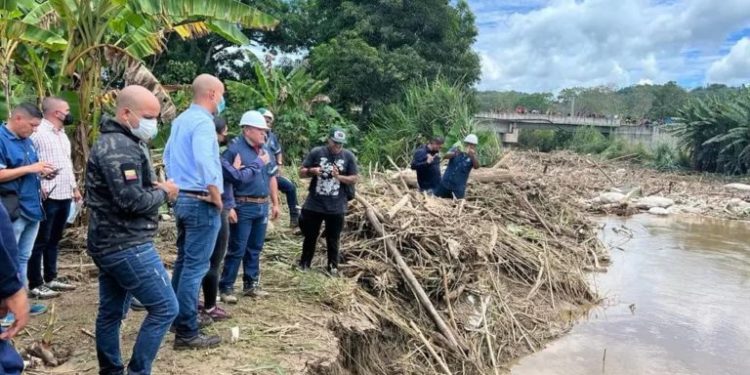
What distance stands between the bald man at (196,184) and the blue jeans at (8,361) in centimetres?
159

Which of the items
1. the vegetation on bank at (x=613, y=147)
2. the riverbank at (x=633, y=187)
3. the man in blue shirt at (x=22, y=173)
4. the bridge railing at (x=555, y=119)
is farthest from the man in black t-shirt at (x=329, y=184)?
the bridge railing at (x=555, y=119)

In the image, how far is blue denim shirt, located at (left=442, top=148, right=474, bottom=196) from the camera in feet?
29.8

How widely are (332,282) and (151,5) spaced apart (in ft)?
12.9

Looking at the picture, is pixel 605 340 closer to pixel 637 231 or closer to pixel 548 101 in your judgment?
pixel 637 231

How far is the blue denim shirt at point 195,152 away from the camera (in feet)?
11.9

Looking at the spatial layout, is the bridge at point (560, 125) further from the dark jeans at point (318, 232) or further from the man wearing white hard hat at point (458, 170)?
the dark jeans at point (318, 232)

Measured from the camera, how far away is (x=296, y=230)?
747 cm

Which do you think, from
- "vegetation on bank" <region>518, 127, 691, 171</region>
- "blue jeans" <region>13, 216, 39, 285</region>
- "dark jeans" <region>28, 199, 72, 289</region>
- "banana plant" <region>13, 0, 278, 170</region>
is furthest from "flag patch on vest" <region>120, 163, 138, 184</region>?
"vegetation on bank" <region>518, 127, 691, 171</region>

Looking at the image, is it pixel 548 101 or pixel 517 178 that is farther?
pixel 548 101

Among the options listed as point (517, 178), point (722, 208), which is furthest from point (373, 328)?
point (722, 208)

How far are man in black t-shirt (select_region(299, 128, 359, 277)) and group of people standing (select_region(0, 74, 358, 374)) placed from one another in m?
0.01

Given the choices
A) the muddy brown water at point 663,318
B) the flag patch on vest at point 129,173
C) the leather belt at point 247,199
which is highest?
the flag patch on vest at point 129,173

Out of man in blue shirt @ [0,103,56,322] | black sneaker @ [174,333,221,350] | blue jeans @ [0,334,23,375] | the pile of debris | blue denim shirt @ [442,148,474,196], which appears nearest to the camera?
blue jeans @ [0,334,23,375]

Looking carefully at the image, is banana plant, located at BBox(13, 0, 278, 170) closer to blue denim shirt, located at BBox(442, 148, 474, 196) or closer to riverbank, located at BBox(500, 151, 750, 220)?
blue denim shirt, located at BBox(442, 148, 474, 196)
